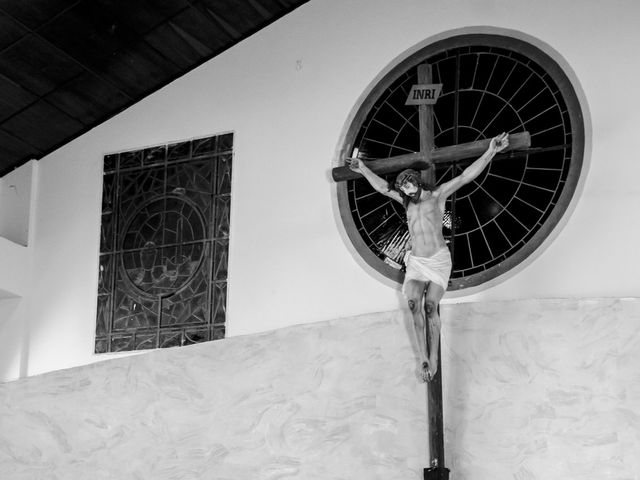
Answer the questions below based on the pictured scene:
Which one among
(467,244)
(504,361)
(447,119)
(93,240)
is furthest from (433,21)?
(93,240)

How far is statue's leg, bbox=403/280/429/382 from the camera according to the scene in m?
7.97

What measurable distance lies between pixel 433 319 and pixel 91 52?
3660mm

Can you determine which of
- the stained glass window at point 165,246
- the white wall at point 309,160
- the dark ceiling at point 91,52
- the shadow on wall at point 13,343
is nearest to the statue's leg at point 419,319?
the white wall at point 309,160

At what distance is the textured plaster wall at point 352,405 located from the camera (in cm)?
800

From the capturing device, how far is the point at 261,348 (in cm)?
915

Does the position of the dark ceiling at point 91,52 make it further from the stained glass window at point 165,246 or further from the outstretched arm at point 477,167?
the outstretched arm at point 477,167

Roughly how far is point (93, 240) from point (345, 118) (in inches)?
96.4

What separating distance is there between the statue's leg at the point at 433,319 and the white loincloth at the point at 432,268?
5cm

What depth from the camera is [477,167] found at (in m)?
8.10

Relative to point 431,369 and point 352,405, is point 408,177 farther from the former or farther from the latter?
point 352,405

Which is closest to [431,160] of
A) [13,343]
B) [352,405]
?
[352,405]

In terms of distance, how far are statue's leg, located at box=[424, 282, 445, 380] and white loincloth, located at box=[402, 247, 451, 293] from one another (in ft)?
0.15

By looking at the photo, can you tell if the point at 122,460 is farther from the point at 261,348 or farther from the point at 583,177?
the point at 583,177

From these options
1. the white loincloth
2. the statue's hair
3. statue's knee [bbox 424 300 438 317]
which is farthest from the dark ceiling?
statue's knee [bbox 424 300 438 317]
